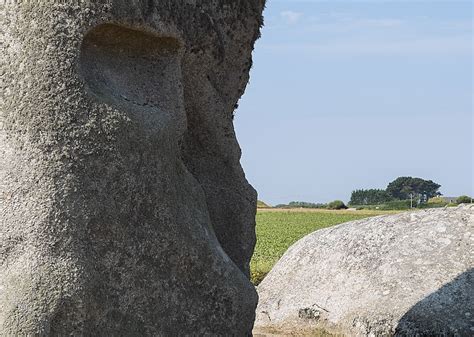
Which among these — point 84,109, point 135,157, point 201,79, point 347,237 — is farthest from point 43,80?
point 347,237

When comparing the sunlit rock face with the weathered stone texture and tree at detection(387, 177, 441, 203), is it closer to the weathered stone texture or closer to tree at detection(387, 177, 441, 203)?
the weathered stone texture

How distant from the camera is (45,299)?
4.18m

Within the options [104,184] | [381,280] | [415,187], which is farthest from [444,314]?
[415,187]

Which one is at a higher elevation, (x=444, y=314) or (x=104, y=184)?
(x=104, y=184)

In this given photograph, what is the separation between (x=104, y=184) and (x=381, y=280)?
3889mm

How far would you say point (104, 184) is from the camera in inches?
173

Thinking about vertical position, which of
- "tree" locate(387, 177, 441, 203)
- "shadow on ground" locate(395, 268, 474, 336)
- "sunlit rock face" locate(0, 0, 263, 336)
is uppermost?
"tree" locate(387, 177, 441, 203)

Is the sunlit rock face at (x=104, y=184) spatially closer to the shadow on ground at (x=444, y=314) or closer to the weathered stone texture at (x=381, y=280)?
the shadow on ground at (x=444, y=314)

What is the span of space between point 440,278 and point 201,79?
3.11m

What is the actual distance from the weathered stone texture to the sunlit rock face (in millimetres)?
2452

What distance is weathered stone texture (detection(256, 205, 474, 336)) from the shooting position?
7.17m

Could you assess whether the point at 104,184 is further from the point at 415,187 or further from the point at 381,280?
the point at 415,187

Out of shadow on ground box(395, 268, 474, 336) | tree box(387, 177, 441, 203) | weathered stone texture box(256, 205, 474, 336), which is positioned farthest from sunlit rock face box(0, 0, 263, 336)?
tree box(387, 177, 441, 203)

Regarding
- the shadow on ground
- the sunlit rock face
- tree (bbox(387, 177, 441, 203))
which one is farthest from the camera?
tree (bbox(387, 177, 441, 203))
